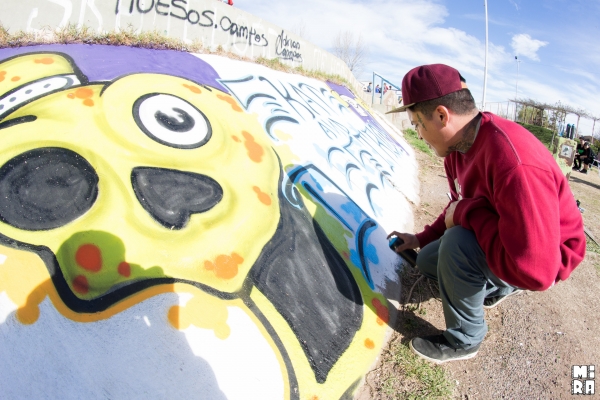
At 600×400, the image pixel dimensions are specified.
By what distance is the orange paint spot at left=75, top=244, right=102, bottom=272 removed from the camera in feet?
5.50

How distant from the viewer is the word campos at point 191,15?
4312mm

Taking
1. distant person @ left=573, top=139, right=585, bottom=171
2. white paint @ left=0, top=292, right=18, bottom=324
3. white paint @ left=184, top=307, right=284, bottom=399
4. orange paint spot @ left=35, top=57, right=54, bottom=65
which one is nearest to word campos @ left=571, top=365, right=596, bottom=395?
white paint @ left=184, top=307, right=284, bottom=399

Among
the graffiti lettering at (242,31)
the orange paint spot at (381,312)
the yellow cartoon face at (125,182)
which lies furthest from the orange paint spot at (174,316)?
the graffiti lettering at (242,31)

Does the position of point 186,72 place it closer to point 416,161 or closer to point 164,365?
point 164,365

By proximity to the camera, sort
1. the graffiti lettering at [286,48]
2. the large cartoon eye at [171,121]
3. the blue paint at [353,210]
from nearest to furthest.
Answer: the large cartoon eye at [171,121], the blue paint at [353,210], the graffiti lettering at [286,48]

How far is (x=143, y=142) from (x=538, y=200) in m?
2.16

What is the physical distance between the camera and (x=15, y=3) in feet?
10.7

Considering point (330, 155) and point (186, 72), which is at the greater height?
point (186, 72)

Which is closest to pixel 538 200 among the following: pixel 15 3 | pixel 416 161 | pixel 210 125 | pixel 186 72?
pixel 210 125

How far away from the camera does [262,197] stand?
2533mm

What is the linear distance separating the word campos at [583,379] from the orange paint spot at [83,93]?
3583 mm

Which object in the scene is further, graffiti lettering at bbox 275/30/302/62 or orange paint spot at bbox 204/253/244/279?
graffiti lettering at bbox 275/30/302/62

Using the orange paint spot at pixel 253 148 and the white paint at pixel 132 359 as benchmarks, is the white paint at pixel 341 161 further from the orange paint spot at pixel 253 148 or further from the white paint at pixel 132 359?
the white paint at pixel 132 359

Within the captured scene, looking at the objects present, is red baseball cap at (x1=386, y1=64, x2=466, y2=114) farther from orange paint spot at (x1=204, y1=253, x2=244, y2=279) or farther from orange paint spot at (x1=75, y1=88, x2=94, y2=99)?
orange paint spot at (x1=75, y1=88, x2=94, y2=99)
